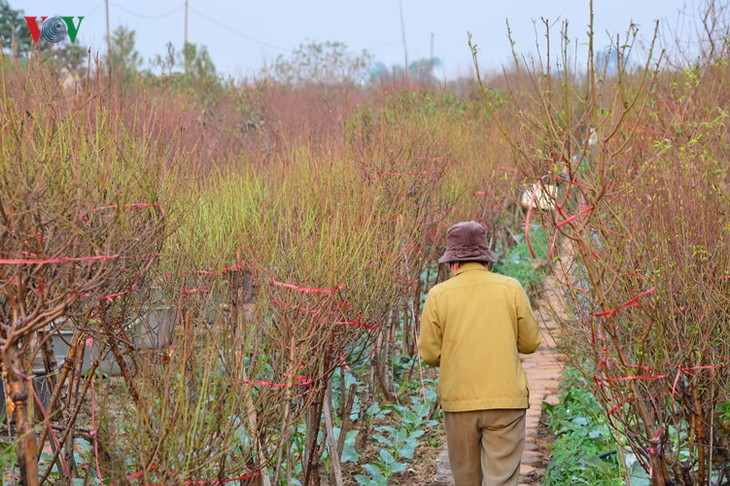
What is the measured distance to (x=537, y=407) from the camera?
7879mm

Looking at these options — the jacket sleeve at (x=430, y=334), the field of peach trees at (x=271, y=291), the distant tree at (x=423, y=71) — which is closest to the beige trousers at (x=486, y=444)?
the jacket sleeve at (x=430, y=334)

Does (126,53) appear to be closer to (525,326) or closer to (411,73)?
(411,73)

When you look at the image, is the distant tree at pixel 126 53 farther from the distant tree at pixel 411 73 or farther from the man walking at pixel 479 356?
the man walking at pixel 479 356

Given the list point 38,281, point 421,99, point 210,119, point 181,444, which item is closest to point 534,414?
point 181,444

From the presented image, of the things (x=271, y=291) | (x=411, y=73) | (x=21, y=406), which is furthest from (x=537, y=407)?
(x=411, y=73)

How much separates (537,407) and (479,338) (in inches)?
121

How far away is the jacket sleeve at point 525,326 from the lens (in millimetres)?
5090

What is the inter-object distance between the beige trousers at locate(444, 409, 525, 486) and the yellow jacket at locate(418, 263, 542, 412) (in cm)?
7

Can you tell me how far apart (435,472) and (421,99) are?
976 centimetres

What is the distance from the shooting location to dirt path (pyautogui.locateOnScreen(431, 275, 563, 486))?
6520 millimetres

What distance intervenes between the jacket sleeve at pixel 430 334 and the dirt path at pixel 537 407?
556 millimetres

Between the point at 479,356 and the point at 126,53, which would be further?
the point at 126,53

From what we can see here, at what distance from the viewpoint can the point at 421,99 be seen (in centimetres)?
1590

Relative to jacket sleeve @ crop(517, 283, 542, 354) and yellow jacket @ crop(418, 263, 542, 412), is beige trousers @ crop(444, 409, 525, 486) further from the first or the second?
jacket sleeve @ crop(517, 283, 542, 354)
